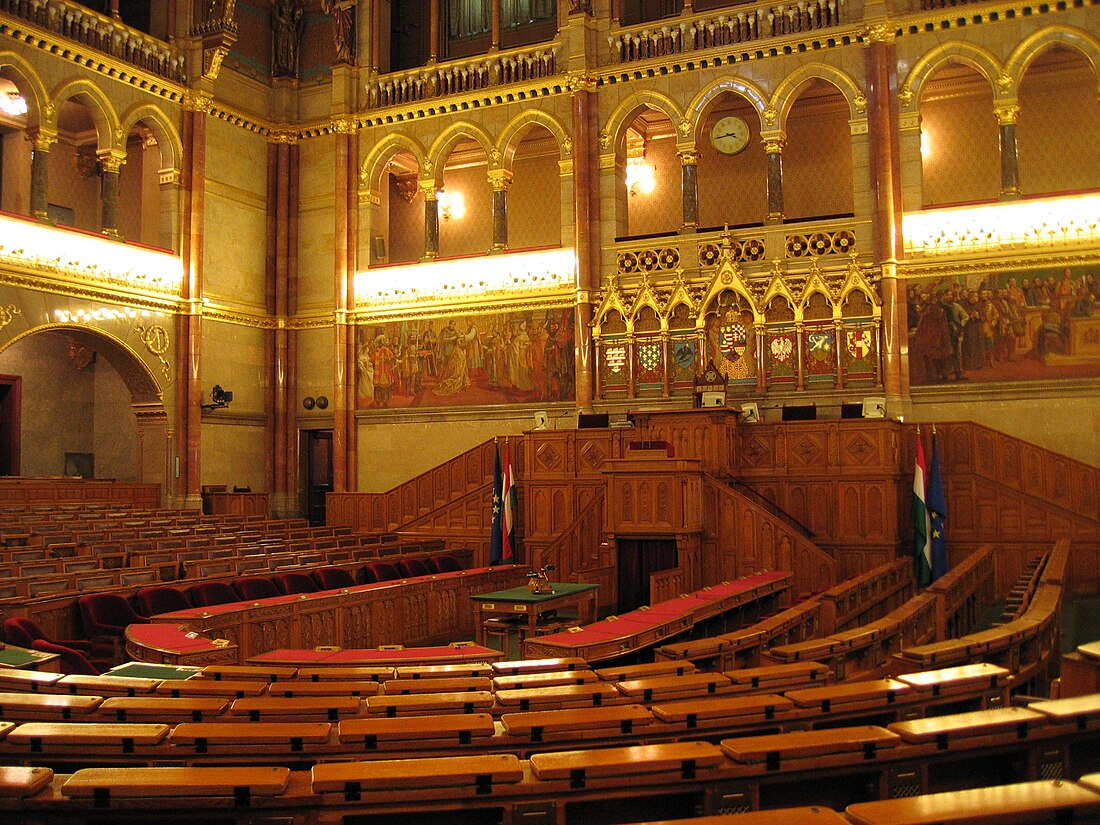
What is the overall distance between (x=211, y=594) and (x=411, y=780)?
299 inches

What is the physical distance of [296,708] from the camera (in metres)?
4.22

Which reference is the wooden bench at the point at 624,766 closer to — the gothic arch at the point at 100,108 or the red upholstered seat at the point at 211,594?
the red upholstered seat at the point at 211,594

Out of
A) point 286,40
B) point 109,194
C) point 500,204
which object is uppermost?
point 286,40

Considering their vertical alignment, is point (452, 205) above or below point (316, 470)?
above

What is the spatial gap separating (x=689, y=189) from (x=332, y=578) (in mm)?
10518

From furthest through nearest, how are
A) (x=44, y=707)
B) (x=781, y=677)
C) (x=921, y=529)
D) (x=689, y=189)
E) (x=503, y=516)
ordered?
(x=689, y=189)
(x=503, y=516)
(x=921, y=529)
(x=781, y=677)
(x=44, y=707)

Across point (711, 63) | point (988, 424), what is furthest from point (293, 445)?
point (988, 424)

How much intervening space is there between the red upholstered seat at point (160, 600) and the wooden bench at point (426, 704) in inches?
233

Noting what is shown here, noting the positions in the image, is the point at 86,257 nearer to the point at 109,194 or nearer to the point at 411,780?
the point at 109,194

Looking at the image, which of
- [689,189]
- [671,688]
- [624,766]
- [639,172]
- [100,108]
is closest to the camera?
[624,766]

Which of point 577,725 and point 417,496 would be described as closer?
point 577,725

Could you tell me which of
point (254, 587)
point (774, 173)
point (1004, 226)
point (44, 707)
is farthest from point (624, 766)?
point (774, 173)

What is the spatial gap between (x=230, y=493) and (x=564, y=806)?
1719cm

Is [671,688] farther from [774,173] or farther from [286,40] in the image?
[286,40]
